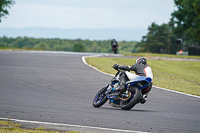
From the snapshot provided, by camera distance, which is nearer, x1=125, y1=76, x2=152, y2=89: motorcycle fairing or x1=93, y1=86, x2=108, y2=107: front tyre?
x1=125, y1=76, x2=152, y2=89: motorcycle fairing

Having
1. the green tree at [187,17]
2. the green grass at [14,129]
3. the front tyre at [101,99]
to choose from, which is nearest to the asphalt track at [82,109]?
the front tyre at [101,99]

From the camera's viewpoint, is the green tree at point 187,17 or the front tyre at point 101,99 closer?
the front tyre at point 101,99

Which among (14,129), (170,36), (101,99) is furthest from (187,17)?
(14,129)

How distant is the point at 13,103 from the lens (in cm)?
1111

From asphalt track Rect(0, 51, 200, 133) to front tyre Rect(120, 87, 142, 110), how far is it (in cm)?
20

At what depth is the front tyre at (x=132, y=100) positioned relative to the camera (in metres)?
10.1

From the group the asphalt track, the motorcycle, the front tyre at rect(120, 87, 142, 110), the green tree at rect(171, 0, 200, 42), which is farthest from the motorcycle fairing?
the green tree at rect(171, 0, 200, 42)

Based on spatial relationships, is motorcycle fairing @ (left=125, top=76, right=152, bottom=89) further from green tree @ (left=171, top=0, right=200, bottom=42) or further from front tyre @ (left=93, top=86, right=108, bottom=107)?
green tree @ (left=171, top=0, right=200, bottom=42)

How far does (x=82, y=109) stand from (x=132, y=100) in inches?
56.3

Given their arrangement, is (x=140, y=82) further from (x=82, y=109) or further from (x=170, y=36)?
(x=170, y=36)

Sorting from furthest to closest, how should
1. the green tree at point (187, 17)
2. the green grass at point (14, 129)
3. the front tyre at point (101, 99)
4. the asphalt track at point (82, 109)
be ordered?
the green tree at point (187, 17), the front tyre at point (101, 99), the asphalt track at point (82, 109), the green grass at point (14, 129)

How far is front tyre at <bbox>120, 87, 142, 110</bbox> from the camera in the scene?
10.1 m

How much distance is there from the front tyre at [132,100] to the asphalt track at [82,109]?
0.67 ft

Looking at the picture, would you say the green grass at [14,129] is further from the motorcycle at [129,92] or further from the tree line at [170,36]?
the tree line at [170,36]
